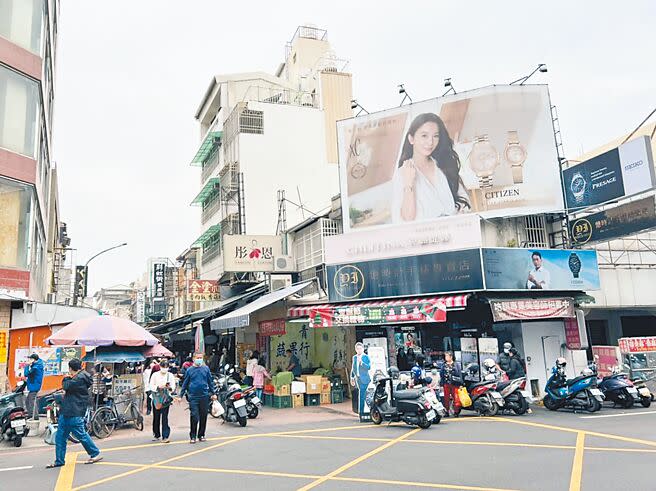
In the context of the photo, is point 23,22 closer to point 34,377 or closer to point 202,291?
point 34,377

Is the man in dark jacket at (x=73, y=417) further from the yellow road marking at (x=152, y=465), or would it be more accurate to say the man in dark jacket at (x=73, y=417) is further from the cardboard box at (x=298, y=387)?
the cardboard box at (x=298, y=387)

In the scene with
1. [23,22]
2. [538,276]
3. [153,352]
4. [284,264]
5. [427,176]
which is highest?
[23,22]

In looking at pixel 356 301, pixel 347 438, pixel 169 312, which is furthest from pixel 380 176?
pixel 169 312

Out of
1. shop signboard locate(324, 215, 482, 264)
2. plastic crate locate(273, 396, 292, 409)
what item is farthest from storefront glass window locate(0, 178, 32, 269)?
shop signboard locate(324, 215, 482, 264)

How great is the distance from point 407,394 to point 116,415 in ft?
21.6

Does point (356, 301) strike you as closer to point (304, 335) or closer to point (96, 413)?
point (304, 335)

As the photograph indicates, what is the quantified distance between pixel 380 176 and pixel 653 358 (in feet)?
33.9

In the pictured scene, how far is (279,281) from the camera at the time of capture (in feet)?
77.2

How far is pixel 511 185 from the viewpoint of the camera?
60.6 feet

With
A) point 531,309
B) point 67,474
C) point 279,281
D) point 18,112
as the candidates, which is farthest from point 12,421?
point 279,281

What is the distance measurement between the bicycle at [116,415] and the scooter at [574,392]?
1010 cm

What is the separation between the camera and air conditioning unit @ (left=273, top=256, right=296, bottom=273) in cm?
2275

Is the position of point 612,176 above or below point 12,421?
above

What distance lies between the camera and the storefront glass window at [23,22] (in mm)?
17453
